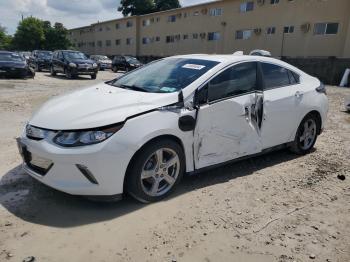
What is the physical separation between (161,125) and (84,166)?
890mm

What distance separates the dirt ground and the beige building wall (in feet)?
79.3

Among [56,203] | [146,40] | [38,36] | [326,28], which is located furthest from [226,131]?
[38,36]

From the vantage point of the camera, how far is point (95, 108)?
3572 millimetres

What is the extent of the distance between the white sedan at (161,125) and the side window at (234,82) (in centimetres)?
1

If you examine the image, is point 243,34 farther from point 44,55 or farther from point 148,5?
point 148,5

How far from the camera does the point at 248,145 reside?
15.1 ft

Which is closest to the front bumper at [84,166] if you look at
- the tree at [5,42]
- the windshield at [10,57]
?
the windshield at [10,57]

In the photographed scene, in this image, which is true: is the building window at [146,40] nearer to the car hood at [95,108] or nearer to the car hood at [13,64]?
the car hood at [13,64]

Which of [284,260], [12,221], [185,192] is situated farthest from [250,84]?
[12,221]

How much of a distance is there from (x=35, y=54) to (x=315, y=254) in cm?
2901

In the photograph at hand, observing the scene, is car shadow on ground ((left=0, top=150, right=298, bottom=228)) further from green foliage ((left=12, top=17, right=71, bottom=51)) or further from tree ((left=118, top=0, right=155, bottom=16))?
green foliage ((left=12, top=17, right=71, bottom=51))

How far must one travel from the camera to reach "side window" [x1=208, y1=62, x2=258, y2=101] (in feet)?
13.6

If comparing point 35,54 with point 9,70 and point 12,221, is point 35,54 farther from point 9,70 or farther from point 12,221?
point 12,221

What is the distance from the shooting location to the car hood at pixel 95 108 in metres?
3.39
